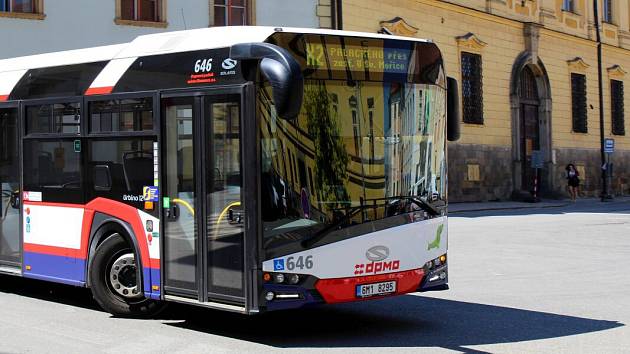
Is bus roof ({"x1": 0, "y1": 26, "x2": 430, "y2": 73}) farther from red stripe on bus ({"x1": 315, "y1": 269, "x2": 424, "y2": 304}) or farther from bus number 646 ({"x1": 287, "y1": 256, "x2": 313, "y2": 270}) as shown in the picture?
red stripe on bus ({"x1": 315, "y1": 269, "x2": 424, "y2": 304})

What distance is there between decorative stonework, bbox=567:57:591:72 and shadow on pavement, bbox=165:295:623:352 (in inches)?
1251

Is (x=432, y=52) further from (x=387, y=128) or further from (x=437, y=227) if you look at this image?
(x=437, y=227)

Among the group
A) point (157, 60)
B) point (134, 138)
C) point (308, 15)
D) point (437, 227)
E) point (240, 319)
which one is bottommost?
point (240, 319)

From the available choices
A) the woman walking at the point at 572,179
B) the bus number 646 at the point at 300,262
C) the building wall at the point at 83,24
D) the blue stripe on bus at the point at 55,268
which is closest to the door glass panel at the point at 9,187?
the blue stripe on bus at the point at 55,268

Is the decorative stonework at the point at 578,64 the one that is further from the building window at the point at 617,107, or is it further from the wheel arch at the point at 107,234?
the wheel arch at the point at 107,234

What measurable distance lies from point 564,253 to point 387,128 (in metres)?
Answer: 8.87

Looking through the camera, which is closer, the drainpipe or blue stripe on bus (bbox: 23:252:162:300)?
blue stripe on bus (bbox: 23:252:162:300)

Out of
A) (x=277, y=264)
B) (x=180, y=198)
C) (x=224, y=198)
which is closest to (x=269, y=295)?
(x=277, y=264)

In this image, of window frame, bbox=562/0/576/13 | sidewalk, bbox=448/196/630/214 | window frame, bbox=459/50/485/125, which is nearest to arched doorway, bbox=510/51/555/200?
sidewalk, bbox=448/196/630/214

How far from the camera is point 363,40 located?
8102mm

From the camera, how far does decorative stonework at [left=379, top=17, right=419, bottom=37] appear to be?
29.5 meters

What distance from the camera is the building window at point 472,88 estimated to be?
110 feet

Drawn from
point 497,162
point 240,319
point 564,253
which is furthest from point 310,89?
point 497,162

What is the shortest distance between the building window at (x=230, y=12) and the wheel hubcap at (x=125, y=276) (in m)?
16.6
